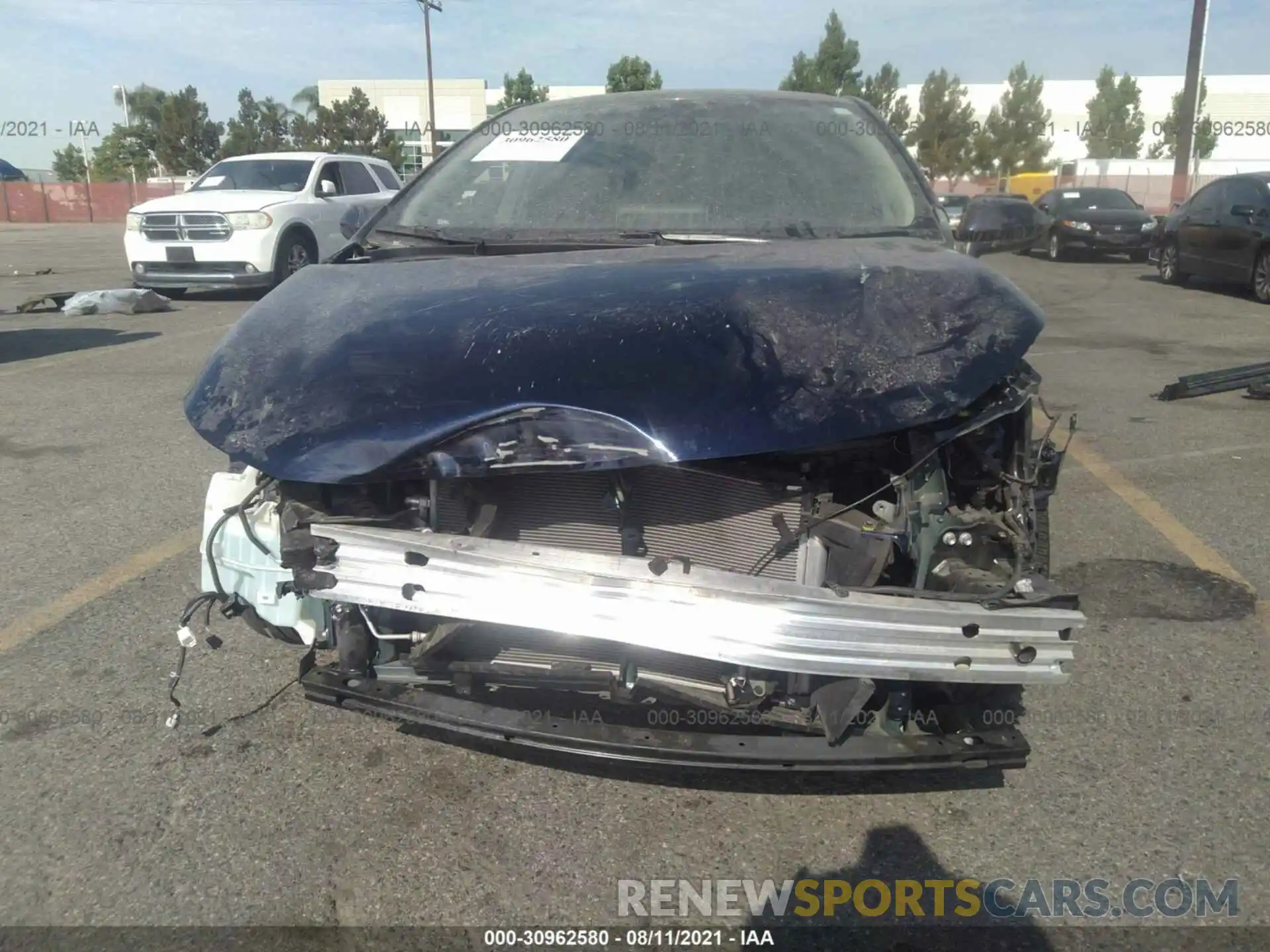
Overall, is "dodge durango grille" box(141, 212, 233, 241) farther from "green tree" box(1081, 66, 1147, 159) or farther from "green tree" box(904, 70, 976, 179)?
"green tree" box(1081, 66, 1147, 159)

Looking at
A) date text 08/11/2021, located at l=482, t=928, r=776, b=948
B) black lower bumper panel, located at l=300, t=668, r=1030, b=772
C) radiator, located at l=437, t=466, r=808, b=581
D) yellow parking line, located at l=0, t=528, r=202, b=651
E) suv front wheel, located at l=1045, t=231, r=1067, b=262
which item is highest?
suv front wheel, located at l=1045, t=231, r=1067, b=262

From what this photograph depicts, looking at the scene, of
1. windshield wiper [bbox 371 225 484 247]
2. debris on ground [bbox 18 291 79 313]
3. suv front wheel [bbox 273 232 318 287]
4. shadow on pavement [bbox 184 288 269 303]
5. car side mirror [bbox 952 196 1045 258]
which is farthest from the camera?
shadow on pavement [bbox 184 288 269 303]

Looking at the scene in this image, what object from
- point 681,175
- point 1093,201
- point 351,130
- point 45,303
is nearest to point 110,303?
point 45,303

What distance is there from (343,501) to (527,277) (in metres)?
0.79

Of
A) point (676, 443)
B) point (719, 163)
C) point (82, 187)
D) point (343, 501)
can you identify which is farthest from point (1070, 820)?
point (82, 187)

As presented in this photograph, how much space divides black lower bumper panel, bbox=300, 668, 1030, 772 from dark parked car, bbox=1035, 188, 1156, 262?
17.7m

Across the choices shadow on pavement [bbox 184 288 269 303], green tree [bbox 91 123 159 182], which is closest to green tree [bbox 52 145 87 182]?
green tree [bbox 91 123 159 182]

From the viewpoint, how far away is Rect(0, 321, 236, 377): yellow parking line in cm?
812

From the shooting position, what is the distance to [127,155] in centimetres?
5412

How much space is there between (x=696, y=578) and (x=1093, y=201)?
1991cm

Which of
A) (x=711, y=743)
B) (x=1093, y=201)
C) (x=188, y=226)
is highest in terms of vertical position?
(x=1093, y=201)

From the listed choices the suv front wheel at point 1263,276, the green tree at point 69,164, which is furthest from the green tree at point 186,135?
the suv front wheel at point 1263,276

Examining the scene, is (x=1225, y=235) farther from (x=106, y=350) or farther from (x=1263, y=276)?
(x=106, y=350)

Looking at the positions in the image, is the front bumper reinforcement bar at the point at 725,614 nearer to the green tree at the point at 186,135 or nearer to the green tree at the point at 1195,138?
the green tree at the point at 1195,138
